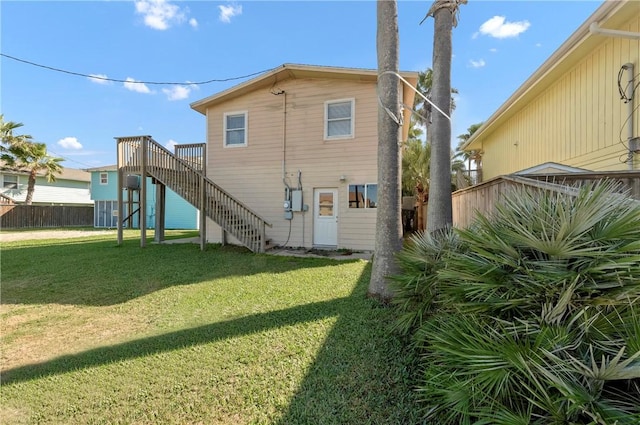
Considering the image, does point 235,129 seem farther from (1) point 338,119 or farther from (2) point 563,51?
(2) point 563,51

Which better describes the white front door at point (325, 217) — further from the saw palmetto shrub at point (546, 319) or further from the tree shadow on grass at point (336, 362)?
the saw palmetto shrub at point (546, 319)

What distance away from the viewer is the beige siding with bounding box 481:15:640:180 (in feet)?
15.6

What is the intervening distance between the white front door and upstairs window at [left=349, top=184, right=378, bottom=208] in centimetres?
58

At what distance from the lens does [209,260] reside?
8477 millimetres

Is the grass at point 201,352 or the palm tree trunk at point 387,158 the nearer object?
the grass at point 201,352

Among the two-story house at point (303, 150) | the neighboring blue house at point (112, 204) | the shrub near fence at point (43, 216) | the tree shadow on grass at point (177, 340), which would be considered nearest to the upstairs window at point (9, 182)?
the shrub near fence at point (43, 216)

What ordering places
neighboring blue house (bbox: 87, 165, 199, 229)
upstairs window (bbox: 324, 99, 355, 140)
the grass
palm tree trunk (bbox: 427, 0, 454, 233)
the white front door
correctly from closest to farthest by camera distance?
the grass → palm tree trunk (bbox: 427, 0, 454, 233) → upstairs window (bbox: 324, 99, 355, 140) → the white front door → neighboring blue house (bbox: 87, 165, 199, 229)

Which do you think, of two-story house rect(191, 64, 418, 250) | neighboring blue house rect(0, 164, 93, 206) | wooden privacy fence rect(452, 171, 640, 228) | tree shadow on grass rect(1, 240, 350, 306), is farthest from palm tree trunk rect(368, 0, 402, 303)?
neighboring blue house rect(0, 164, 93, 206)

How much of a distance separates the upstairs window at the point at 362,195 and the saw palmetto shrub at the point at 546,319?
7539 mm

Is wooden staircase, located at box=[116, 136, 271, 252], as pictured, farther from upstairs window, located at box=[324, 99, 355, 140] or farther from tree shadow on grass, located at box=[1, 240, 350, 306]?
upstairs window, located at box=[324, 99, 355, 140]

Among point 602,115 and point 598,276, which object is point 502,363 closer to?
point 598,276

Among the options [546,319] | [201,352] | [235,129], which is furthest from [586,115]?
[235,129]

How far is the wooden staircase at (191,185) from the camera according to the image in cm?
987

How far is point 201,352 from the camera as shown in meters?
3.37
